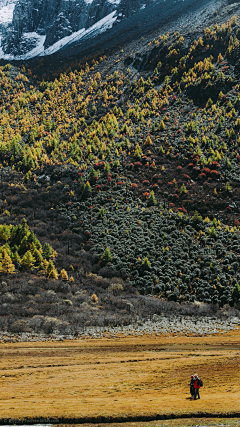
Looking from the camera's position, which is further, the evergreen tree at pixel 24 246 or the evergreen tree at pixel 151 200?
the evergreen tree at pixel 151 200

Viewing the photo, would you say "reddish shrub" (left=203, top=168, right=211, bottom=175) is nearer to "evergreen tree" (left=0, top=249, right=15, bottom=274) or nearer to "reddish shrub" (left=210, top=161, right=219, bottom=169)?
"reddish shrub" (left=210, top=161, right=219, bottom=169)

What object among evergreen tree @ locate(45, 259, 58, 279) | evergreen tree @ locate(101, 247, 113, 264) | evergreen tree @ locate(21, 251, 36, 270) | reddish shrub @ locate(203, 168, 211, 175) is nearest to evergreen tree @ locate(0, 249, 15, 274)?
evergreen tree @ locate(21, 251, 36, 270)

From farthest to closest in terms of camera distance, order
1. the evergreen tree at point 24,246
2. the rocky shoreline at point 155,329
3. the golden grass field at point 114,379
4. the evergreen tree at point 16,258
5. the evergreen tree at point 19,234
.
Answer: the evergreen tree at point 19,234
the evergreen tree at point 24,246
the evergreen tree at point 16,258
the rocky shoreline at point 155,329
the golden grass field at point 114,379

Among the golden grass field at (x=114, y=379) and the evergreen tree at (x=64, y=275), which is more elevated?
the golden grass field at (x=114, y=379)

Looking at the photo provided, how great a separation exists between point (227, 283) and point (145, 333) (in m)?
17.5

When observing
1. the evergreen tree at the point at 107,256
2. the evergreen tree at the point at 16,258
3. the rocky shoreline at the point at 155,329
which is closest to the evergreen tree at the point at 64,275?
the evergreen tree at the point at 16,258

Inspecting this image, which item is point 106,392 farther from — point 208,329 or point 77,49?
point 77,49

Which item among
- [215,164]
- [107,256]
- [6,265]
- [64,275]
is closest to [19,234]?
[6,265]

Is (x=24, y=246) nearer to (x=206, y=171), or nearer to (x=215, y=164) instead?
(x=206, y=171)

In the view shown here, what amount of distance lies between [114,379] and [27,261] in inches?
1230

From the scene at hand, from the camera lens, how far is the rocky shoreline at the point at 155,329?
92.3 ft

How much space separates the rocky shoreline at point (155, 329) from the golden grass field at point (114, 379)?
208cm

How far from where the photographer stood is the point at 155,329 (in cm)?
3228

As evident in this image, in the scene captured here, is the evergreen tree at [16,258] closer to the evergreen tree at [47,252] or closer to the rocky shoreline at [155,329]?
the evergreen tree at [47,252]
